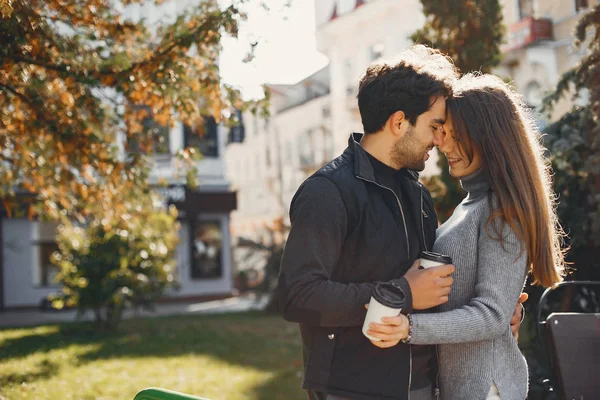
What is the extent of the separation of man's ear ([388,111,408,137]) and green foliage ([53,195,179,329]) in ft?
38.1

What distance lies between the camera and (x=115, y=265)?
14.4 metres

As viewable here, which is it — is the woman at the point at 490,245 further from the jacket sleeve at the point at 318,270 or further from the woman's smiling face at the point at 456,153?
the jacket sleeve at the point at 318,270

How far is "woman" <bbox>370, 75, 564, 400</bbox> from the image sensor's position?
8.45 ft

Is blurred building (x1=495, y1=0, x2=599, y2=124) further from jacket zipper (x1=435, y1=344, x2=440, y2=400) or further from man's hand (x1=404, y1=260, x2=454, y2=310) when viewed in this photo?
man's hand (x1=404, y1=260, x2=454, y2=310)

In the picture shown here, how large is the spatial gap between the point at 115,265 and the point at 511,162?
40.7 feet

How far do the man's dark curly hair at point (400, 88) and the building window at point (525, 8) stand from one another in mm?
21838

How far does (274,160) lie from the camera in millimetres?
51688

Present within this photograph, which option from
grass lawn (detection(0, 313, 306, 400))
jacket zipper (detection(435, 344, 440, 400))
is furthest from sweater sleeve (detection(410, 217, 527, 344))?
grass lawn (detection(0, 313, 306, 400))

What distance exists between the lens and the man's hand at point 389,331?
245cm

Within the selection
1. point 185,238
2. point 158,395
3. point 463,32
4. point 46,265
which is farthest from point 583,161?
point 185,238

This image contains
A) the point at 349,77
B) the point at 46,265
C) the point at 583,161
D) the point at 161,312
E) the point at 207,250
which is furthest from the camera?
the point at 349,77

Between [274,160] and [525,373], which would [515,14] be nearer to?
[525,373]

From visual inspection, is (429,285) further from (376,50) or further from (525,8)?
(376,50)

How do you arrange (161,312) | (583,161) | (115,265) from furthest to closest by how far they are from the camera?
(161,312) → (115,265) → (583,161)
